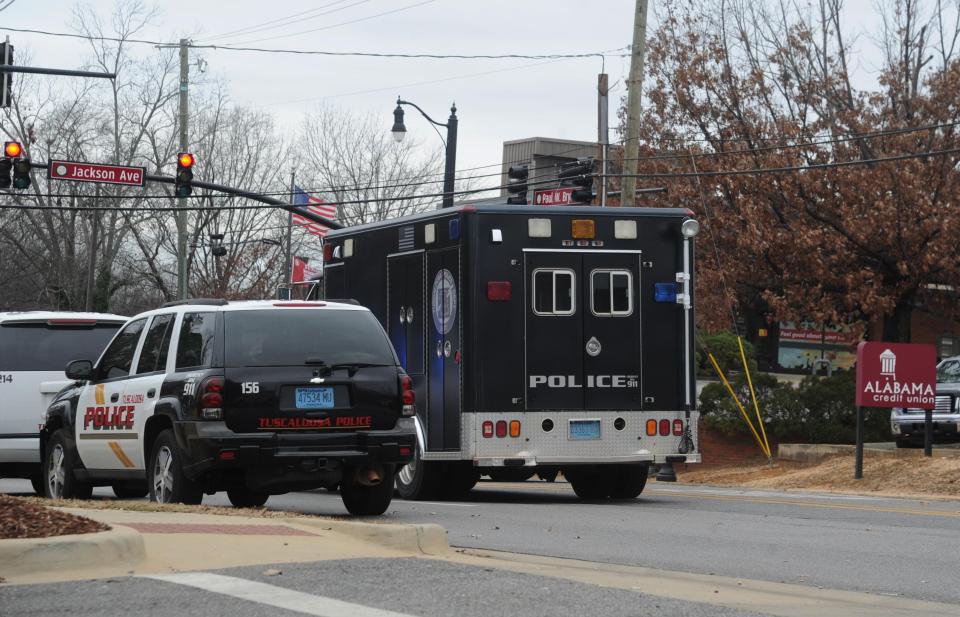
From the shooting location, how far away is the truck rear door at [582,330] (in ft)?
52.9

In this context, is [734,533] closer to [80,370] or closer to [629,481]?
[629,481]

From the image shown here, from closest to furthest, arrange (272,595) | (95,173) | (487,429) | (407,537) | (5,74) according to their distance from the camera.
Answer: (272,595), (407,537), (487,429), (5,74), (95,173)

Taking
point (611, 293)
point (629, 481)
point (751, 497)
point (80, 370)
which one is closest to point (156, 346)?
point (80, 370)

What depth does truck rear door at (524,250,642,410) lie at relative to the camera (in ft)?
52.9

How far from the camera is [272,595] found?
7.50 meters

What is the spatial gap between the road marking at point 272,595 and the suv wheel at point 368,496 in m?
4.84

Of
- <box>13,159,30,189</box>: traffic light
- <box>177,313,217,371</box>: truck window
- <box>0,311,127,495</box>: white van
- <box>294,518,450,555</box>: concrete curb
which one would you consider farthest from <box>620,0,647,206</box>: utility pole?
<box>294,518,450,555</box>: concrete curb

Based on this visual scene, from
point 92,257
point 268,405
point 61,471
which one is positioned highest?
point 92,257

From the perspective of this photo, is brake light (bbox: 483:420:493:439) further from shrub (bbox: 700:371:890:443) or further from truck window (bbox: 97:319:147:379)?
shrub (bbox: 700:371:890:443)

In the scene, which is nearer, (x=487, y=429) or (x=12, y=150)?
(x=487, y=429)

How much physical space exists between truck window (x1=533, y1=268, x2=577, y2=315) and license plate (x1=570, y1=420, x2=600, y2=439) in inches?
46.0

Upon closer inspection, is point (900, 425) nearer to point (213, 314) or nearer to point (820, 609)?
point (213, 314)

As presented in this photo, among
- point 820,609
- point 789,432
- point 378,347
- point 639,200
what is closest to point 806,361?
point 639,200

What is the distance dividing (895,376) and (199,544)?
14.2 metres
